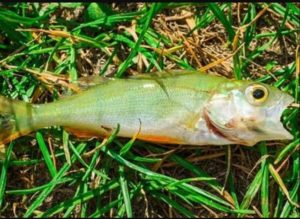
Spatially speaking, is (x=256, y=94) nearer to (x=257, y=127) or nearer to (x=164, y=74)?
(x=257, y=127)

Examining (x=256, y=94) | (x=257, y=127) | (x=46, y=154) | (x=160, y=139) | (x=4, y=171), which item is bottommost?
(x=4, y=171)

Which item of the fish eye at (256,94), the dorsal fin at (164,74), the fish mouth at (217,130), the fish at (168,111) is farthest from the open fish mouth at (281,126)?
the dorsal fin at (164,74)

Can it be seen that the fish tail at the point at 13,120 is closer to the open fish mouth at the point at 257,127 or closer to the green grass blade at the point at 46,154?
the green grass blade at the point at 46,154

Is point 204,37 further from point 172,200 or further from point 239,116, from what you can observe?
point 172,200

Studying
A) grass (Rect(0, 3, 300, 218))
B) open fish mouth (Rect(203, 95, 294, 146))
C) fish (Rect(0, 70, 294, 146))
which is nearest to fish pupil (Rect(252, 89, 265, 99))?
fish (Rect(0, 70, 294, 146))

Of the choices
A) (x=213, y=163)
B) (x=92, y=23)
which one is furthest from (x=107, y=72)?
(x=213, y=163)

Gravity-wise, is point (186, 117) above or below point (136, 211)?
above

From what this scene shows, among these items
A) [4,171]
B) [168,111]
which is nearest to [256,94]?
[168,111]
